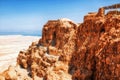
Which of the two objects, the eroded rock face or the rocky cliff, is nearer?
the eroded rock face

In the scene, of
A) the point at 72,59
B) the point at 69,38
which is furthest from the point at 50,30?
the point at 72,59

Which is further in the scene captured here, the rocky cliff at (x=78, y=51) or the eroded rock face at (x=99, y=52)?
the rocky cliff at (x=78, y=51)

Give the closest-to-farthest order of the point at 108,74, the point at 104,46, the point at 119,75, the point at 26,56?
the point at 119,75 < the point at 108,74 < the point at 104,46 < the point at 26,56

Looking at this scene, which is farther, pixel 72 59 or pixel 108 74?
pixel 72 59

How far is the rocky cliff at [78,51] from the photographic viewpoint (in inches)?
576

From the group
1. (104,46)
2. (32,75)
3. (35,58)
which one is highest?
(104,46)

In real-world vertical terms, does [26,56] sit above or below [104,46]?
below

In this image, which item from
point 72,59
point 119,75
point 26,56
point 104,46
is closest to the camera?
point 119,75

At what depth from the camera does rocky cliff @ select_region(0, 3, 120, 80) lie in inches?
576

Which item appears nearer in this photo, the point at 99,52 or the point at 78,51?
the point at 99,52

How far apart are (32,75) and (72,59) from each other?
663cm

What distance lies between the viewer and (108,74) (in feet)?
46.3

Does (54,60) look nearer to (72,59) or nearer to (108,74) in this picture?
(72,59)

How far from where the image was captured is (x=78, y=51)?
1970 centimetres
